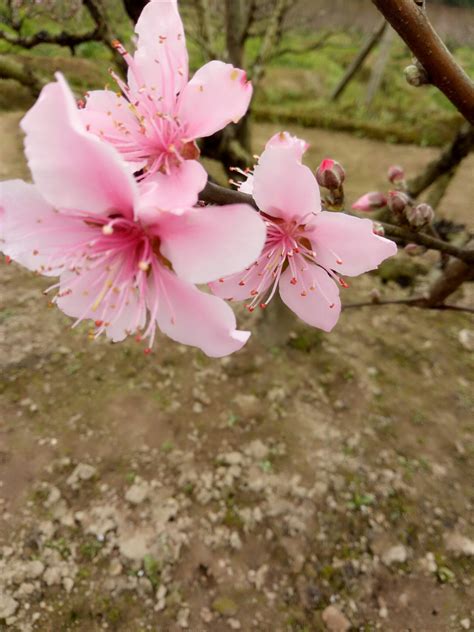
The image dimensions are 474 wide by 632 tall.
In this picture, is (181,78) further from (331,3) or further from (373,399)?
(331,3)

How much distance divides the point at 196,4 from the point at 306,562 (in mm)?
2751

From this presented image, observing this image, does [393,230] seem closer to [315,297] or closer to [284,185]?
[315,297]

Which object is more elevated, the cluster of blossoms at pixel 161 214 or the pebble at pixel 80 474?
the cluster of blossoms at pixel 161 214

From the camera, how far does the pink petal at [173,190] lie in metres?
0.47

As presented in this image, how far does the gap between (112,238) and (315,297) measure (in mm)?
289

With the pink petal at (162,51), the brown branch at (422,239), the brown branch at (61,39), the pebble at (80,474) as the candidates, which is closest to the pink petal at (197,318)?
the pink petal at (162,51)

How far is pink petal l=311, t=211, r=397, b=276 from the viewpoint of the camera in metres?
0.58

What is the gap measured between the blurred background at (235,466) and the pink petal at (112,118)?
1.17 metres

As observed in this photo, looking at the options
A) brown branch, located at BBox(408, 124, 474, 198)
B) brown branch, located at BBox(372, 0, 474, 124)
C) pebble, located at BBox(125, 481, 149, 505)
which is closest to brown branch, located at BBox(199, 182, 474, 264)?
brown branch, located at BBox(372, 0, 474, 124)

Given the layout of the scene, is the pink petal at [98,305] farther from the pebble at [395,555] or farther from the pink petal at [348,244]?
the pebble at [395,555]

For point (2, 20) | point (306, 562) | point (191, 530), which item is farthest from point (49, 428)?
point (2, 20)

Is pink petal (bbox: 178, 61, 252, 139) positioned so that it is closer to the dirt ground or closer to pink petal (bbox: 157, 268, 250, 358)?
pink petal (bbox: 157, 268, 250, 358)

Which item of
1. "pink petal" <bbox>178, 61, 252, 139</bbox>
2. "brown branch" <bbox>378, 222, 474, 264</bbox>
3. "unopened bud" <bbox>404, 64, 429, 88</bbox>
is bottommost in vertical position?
"brown branch" <bbox>378, 222, 474, 264</bbox>

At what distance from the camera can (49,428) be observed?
179 centimetres
